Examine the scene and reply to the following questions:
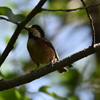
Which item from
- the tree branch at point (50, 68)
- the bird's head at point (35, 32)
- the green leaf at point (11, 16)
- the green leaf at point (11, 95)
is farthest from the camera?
the bird's head at point (35, 32)

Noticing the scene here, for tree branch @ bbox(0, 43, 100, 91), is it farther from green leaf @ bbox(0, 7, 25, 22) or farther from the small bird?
the small bird

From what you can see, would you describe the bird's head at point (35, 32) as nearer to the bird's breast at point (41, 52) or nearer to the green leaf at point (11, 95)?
the bird's breast at point (41, 52)

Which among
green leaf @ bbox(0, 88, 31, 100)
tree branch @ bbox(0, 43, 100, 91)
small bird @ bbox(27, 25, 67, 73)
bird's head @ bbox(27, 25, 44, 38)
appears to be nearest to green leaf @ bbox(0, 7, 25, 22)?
tree branch @ bbox(0, 43, 100, 91)

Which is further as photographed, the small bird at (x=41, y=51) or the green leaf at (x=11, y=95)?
the small bird at (x=41, y=51)

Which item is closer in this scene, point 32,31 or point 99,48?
point 99,48

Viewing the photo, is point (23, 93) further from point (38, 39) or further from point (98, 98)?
point (98, 98)

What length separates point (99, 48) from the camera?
131 inches

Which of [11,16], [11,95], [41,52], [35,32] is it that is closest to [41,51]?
[41,52]

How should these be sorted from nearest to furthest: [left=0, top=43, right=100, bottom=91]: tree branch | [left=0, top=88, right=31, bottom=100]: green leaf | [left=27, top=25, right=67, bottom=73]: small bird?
[left=0, top=43, right=100, bottom=91]: tree branch → [left=0, top=88, right=31, bottom=100]: green leaf → [left=27, top=25, right=67, bottom=73]: small bird

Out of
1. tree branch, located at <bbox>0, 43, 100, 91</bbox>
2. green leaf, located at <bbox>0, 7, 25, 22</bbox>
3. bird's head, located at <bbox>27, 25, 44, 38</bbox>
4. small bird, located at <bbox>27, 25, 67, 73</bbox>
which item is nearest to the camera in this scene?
green leaf, located at <bbox>0, 7, 25, 22</bbox>

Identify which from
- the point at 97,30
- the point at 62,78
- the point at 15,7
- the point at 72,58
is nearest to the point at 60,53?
the point at 62,78

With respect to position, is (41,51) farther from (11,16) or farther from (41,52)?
(11,16)

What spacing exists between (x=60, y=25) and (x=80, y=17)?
0.52 meters

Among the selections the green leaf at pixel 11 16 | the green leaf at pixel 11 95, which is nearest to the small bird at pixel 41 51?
the green leaf at pixel 11 95
